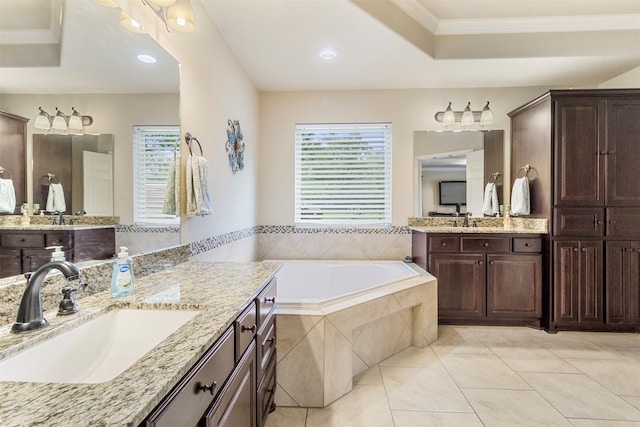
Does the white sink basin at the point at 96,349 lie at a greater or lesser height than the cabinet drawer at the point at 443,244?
lesser

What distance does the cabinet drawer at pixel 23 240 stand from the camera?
882 mm

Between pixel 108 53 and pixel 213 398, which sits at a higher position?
pixel 108 53

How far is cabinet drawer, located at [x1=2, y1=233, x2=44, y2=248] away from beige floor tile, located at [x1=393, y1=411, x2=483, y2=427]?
1777 mm

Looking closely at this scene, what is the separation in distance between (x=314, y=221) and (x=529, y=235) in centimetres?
211

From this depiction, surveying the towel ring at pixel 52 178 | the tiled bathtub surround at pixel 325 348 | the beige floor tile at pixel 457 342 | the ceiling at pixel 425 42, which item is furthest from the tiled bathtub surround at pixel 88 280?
the beige floor tile at pixel 457 342

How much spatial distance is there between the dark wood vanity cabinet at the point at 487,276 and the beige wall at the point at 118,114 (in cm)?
243

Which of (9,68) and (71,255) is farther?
(71,255)

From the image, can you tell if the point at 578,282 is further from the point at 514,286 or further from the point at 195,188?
the point at 195,188

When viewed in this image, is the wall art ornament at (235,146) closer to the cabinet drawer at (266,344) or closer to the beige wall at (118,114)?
the beige wall at (118,114)

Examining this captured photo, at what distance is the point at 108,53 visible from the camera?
4.15 ft

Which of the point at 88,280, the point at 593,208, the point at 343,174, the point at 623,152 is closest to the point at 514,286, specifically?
the point at 593,208

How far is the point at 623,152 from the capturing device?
103 inches

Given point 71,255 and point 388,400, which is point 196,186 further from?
point 388,400

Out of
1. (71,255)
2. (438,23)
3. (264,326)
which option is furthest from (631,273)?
(71,255)
